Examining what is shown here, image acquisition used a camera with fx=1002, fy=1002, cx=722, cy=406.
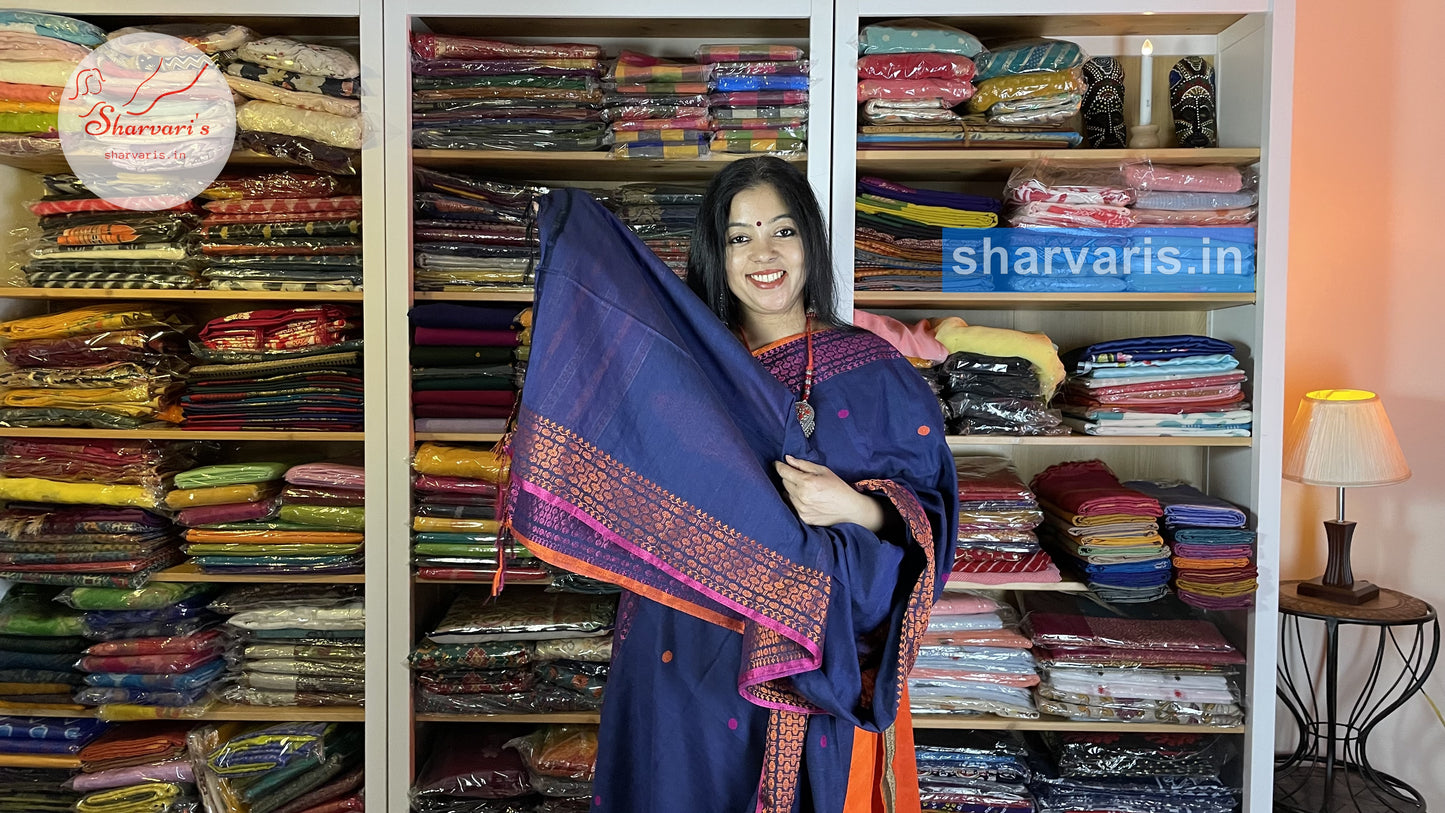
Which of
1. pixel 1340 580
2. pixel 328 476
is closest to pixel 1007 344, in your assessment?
pixel 1340 580

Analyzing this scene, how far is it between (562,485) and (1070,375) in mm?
1654

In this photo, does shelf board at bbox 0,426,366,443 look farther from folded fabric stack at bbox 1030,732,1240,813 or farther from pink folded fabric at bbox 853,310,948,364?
folded fabric stack at bbox 1030,732,1240,813

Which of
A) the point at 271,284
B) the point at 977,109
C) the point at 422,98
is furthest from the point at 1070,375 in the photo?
the point at 271,284

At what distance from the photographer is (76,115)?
2262 millimetres

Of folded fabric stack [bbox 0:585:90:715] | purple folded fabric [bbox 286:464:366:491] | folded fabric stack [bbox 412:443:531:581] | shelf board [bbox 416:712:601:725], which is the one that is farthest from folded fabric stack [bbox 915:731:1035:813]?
folded fabric stack [bbox 0:585:90:715]

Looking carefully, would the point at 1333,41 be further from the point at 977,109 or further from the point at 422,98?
the point at 422,98

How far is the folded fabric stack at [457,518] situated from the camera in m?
2.28

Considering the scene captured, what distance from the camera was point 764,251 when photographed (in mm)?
1404

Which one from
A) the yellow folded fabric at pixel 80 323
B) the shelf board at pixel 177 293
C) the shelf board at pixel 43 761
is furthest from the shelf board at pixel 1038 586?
the shelf board at pixel 43 761

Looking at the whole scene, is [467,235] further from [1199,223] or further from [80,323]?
[1199,223]

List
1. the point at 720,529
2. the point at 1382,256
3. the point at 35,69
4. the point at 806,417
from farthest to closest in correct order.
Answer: the point at 1382,256 < the point at 35,69 < the point at 806,417 < the point at 720,529

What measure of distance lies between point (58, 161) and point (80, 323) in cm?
41

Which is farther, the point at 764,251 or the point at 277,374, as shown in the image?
the point at 277,374

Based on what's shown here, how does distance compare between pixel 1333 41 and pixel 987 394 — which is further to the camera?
pixel 1333 41
